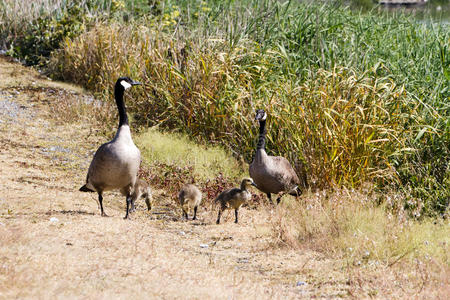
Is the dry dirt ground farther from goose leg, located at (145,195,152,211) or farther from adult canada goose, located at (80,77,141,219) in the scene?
adult canada goose, located at (80,77,141,219)

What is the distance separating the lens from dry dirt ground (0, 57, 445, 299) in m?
5.52

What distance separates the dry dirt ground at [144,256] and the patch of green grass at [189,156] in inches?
40.0

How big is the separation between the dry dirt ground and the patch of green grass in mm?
A: 1017

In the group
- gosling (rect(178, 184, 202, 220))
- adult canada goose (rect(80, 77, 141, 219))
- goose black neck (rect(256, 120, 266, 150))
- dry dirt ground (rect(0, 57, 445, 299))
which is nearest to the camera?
dry dirt ground (rect(0, 57, 445, 299))

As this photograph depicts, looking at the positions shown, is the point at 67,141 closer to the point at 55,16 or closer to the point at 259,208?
the point at 259,208

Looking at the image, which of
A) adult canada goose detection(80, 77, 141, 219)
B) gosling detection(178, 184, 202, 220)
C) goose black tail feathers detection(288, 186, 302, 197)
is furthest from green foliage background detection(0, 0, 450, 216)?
adult canada goose detection(80, 77, 141, 219)

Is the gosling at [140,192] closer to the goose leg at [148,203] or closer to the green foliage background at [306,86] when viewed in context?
the goose leg at [148,203]

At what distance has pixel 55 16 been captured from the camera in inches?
788

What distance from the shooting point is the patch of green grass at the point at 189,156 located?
11320 mm

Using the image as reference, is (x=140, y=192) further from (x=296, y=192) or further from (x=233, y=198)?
(x=296, y=192)

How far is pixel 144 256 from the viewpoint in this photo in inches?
251

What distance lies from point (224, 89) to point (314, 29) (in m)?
2.46

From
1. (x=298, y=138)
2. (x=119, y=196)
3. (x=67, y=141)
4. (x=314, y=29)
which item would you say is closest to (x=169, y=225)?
(x=119, y=196)

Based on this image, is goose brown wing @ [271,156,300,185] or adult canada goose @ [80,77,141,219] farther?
goose brown wing @ [271,156,300,185]
